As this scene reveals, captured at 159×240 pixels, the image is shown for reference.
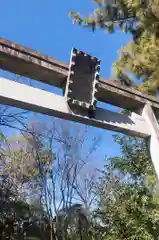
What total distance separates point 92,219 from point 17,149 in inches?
115

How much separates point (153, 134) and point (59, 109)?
929 millimetres

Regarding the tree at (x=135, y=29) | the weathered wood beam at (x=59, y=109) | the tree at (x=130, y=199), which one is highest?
the tree at (x=135, y=29)

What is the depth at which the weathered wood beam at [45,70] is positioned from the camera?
214cm

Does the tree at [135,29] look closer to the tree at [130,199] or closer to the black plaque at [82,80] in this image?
the tree at [130,199]

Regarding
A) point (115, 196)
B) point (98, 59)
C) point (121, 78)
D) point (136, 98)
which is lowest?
point (115, 196)

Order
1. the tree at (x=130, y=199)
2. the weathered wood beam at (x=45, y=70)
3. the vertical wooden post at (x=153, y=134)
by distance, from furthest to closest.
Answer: the tree at (x=130, y=199) → the vertical wooden post at (x=153, y=134) → the weathered wood beam at (x=45, y=70)

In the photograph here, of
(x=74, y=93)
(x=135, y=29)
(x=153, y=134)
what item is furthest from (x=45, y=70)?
(x=135, y=29)

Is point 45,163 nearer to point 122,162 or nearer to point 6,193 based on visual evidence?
point 6,193

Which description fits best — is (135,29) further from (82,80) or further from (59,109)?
(59,109)

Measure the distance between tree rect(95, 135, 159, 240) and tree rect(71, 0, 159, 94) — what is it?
183cm

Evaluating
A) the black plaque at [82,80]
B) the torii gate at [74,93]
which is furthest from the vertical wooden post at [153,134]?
the black plaque at [82,80]

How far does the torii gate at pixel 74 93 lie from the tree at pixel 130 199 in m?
3.12

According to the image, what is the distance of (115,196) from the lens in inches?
281

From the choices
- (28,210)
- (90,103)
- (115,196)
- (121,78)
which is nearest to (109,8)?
(121,78)
